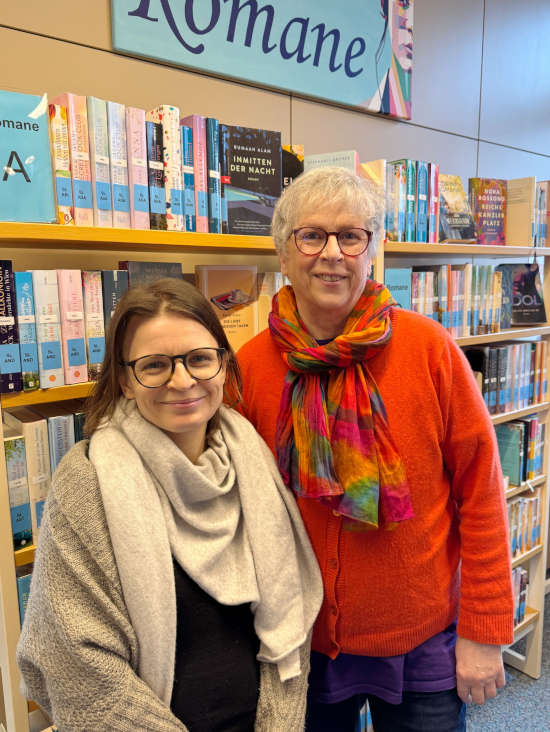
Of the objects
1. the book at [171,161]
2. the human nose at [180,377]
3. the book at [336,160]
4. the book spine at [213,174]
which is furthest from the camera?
the book at [336,160]

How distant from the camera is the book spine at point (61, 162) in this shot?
132cm

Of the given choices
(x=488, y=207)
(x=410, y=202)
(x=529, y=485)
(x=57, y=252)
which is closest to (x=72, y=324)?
(x=57, y=252)

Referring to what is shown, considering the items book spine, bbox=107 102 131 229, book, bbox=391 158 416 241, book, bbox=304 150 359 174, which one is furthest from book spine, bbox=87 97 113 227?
book, bbox=391 158 416 241

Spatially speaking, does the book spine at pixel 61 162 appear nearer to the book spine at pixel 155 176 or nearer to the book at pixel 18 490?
the book spine at pixel 155 176

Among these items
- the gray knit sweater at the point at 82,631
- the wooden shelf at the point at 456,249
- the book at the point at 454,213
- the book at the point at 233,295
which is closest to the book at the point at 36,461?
the gray knit sweater at the point at 82,631

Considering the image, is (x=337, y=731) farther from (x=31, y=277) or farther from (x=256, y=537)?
(x=31, y=277)

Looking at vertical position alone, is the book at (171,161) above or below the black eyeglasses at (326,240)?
above

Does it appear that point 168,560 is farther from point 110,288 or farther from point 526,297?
point 526,297

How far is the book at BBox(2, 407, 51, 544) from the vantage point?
135 centimetres

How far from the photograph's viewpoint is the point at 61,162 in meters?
1.34

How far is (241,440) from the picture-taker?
1198 millimetres

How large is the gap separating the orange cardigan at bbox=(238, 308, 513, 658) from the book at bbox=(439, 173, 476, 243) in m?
1.28

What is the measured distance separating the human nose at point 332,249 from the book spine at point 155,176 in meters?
0.57

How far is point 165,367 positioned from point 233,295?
789 millimetres
